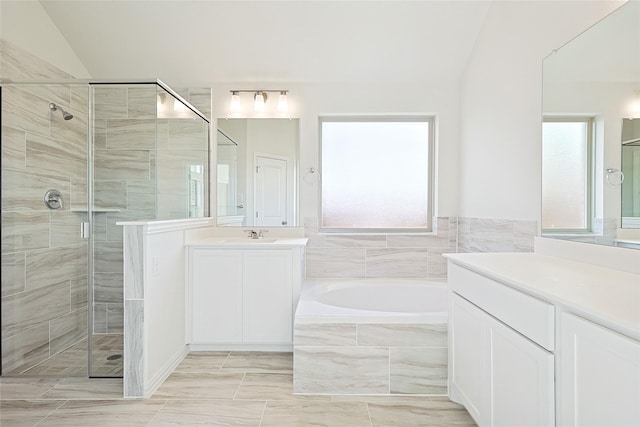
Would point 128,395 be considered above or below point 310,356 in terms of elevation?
below

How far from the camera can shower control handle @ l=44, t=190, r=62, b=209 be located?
107 inches

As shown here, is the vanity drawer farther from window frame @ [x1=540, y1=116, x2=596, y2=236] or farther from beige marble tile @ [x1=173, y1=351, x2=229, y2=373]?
beige marble tile @ [x1=173, y1=351, x2=229, y2=373]

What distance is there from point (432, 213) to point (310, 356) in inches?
81.2

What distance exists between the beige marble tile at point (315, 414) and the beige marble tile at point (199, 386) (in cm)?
35

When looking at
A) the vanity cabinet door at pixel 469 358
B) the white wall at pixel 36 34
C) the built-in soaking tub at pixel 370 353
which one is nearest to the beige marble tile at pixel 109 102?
the white wall at pixel 36 34

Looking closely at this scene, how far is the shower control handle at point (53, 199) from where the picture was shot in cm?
271

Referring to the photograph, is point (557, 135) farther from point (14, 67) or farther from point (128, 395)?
point (14, 67)

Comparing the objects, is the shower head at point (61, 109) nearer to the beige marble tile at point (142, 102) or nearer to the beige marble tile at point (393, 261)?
the beige marble tile at point (142, 102)

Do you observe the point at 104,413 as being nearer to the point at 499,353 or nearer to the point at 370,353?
the point at 370,353

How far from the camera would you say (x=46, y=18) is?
3.15m

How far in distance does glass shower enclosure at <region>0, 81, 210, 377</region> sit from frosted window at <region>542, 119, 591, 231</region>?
2494mm

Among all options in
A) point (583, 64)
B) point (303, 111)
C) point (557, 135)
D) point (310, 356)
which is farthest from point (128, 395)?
point (583, 64)

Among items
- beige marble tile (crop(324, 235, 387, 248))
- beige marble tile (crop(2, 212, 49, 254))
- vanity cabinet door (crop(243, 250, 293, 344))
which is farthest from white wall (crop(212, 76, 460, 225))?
beige marble tile (crop(2, 212, 49, 254))

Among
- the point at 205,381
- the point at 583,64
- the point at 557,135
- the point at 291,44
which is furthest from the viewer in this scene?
the point at 291,44
